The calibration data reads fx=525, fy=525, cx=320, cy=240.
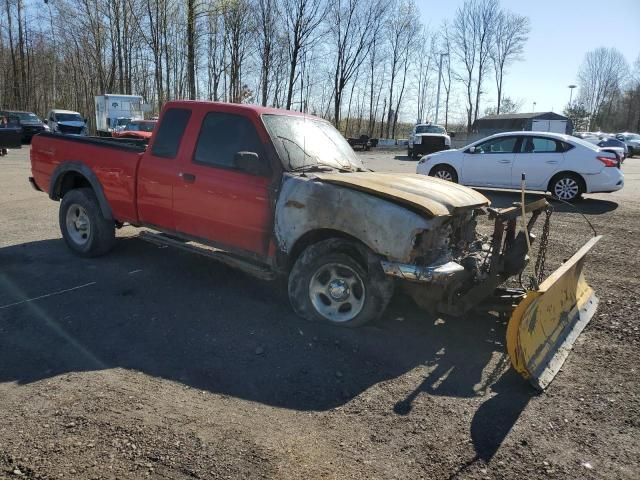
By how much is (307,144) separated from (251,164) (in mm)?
821

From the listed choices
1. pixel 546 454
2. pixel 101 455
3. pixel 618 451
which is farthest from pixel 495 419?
pixel 101 455

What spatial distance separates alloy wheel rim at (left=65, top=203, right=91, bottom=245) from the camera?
6738 millimetres

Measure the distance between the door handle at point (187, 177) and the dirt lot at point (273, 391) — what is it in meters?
1.17

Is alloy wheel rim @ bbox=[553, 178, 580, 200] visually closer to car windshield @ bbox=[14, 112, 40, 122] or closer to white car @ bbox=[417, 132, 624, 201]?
white car @ bbox=[417, 132, 624, 201]

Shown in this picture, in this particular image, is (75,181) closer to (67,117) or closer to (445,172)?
(445,172)

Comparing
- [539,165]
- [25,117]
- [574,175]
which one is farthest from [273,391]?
[25,117]

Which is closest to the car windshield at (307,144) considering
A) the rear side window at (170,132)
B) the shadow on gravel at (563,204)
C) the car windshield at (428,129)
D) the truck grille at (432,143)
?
the rear side window at (170,132)

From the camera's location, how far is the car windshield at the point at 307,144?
16.7ft

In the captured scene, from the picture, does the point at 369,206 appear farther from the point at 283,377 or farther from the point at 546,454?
the point at 546,454

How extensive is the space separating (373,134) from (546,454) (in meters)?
59.5

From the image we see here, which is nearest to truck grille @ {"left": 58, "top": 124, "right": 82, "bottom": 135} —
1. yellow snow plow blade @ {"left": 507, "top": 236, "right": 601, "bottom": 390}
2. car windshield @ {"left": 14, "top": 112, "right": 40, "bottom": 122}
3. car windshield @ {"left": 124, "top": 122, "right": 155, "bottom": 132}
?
car windshield @ {"left": 14, "top": 112, "right": 40, "bottom": 122}

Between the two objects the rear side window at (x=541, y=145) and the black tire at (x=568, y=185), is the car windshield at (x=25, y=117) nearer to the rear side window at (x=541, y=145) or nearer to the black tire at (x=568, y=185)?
the rear side window at (x=541, y=145)

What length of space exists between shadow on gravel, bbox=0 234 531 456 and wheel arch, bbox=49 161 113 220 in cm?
88

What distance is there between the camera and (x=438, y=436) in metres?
3.18
